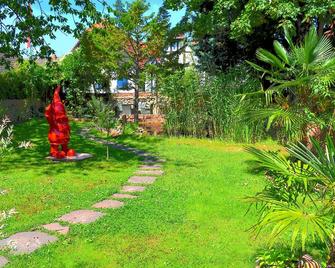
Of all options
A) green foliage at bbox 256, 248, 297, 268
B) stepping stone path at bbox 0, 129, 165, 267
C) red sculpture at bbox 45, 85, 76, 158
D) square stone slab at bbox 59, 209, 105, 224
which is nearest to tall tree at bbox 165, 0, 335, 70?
stepping stone path at bbox 0, 129, 165, 267

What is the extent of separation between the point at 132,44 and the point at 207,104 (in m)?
5.83

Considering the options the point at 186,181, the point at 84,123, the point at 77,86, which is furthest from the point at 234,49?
the point at 186,181

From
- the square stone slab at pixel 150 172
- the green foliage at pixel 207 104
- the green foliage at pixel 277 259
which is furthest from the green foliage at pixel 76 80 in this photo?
the green foliage at pixel 277 259

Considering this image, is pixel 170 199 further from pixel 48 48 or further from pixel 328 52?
pixel 48 48

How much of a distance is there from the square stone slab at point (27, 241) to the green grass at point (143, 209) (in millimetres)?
160

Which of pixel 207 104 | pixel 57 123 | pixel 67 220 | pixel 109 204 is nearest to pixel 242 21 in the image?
pixel 207 104

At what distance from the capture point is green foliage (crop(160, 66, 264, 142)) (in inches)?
559

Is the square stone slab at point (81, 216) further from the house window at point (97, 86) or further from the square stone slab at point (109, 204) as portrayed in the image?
the house window at point (97, 86)

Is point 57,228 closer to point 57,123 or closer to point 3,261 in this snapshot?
point 3,261

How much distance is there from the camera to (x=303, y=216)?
10.1 feet

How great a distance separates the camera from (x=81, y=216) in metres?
6.14

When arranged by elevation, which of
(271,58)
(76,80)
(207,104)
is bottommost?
(207,104)

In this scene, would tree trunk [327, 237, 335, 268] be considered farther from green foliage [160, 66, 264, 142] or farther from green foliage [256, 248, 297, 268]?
green foliage [160, 66, 264, 142]

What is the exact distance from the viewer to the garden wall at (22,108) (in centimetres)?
1918
